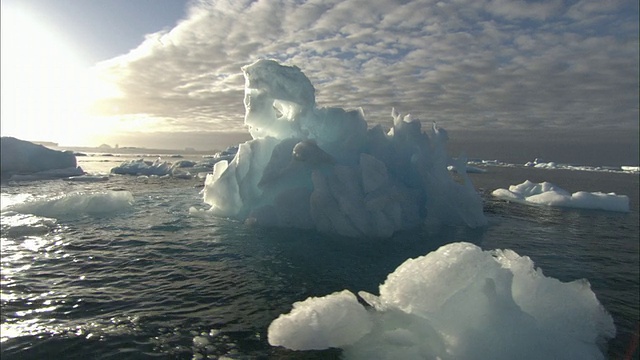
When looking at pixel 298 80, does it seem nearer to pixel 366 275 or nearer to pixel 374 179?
pixel 374 179

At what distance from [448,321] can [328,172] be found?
987cm

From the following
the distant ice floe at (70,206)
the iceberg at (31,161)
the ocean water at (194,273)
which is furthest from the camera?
the iceberg at (31,161)

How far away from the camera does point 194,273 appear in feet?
29.1

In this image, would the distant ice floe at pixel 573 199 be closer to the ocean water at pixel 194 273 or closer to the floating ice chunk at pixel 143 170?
the ocean water at pixel 194 273

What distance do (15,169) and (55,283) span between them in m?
41.0

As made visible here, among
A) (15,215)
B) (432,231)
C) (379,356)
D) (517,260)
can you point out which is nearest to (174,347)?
(379,356)

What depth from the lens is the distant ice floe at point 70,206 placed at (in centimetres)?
1575

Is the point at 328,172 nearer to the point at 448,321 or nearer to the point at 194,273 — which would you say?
the point at 194,273

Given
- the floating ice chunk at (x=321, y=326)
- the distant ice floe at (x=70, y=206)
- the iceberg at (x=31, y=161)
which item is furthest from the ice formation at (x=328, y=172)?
the iceberg at (x=31, y=161)

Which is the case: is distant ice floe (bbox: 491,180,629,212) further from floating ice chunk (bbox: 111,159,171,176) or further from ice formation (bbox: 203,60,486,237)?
floating ice chunk (bbox: 111,159,171,176)

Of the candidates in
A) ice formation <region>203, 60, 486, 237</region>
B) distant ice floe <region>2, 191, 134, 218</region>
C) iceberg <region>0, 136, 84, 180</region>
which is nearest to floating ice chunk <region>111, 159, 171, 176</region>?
iceberg <region>0, 136, 84, 180</region>

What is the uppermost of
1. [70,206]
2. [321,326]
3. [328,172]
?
[328,172]

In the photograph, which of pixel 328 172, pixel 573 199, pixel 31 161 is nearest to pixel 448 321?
pixel 328 172

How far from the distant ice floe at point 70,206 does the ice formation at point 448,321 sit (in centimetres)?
1462
